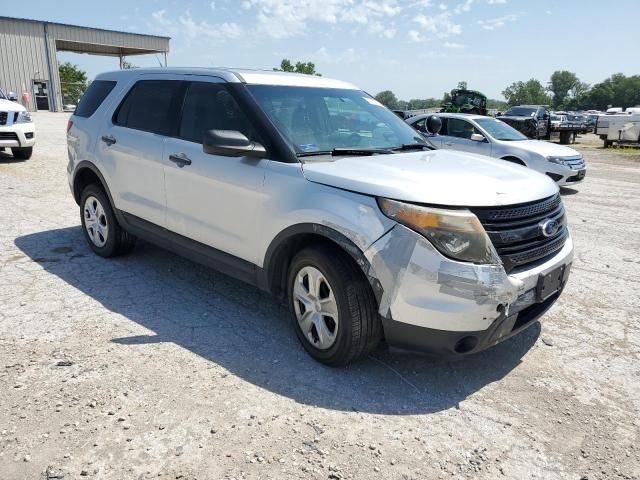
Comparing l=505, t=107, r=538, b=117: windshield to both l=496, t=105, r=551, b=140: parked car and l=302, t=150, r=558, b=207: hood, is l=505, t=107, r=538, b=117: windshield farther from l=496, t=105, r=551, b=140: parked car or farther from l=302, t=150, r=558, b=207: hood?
l=302, t=150, r=558, b=207: hood

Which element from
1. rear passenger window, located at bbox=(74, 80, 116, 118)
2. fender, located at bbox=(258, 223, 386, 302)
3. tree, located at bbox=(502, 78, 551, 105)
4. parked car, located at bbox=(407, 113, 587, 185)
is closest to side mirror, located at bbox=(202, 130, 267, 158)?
fender, located at bbox=(258, 223, 386, 302)

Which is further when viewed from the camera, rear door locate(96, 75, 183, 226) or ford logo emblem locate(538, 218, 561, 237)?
rear door locate(96, 75, 183, 226)

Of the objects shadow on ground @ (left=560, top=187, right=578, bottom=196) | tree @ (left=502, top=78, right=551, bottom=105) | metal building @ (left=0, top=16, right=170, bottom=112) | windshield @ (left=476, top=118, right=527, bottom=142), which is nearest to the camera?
shadow on ground @ (left=560, top=187, right=578, bottom=196)

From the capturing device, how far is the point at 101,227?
5117mm

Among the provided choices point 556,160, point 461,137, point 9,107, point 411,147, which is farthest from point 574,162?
point 9,107

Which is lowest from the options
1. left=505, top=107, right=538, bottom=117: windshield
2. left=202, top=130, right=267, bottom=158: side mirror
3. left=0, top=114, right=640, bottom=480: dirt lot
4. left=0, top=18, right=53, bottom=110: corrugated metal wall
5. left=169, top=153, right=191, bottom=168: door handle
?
left=0, top=114, right=640, bottom=480: dirt lot

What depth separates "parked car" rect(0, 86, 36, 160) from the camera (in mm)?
10625

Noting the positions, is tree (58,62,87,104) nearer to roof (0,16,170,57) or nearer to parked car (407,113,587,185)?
roof (0,16,170,57)

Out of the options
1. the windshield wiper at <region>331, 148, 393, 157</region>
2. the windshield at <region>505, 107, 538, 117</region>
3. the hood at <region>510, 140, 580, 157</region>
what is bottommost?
the hood at <region>510, 140, 580, 157</region>

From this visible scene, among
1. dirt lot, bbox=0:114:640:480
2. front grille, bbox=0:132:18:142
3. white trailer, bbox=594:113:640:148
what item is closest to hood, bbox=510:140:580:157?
dirt lot, bbox=0:114:640:480

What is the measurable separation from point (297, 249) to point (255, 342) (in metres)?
0.75

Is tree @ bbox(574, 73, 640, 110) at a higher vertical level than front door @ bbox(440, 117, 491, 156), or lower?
higher

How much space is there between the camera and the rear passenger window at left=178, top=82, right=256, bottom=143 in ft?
11.8

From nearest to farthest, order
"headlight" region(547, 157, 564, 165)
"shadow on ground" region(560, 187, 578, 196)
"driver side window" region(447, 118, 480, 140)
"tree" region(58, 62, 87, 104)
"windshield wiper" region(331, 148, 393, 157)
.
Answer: "windshield wiper" region(331, 148, 393, 157) < "headlight" region(547, 157, 564, 165) < "shadow on ground" region(560, 187, 578, 196) < "driver side window" region(447, 118, 480, 140) < "tree" region(58, 62, 87, 104)
